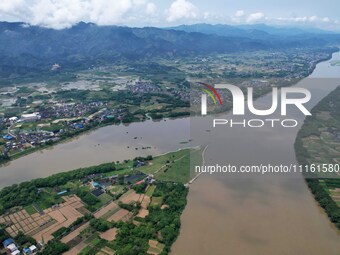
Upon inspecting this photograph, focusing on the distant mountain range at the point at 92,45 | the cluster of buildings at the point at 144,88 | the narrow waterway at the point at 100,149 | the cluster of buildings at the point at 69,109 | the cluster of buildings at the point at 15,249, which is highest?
the distant mountain range at the point at 92,45

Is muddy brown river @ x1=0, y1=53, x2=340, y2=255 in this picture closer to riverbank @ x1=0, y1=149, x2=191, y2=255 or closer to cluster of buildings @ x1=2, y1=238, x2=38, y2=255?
riverbank @ x1=0, y1=149, x2=191, y2=255

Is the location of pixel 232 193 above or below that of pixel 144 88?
below

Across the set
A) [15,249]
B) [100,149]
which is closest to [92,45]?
[100,149]

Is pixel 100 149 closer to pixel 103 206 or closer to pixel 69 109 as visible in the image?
pixel 103 206

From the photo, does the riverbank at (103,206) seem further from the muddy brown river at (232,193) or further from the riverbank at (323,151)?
the riverbank at (323,151)

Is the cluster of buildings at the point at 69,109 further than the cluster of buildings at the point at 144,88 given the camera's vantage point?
No

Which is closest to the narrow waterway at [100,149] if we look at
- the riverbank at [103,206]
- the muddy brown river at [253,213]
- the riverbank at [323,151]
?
the riverbank at [103,206]

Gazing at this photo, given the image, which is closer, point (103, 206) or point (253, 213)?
point (253, 213)

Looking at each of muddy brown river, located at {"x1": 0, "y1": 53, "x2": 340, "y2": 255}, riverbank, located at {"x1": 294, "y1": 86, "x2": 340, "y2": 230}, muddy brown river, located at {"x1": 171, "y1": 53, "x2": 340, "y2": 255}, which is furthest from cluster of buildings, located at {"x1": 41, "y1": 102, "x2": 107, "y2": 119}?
riverbank, located at {"x1": 294, "y1": 86, "x2": 340, "y2": 230}
